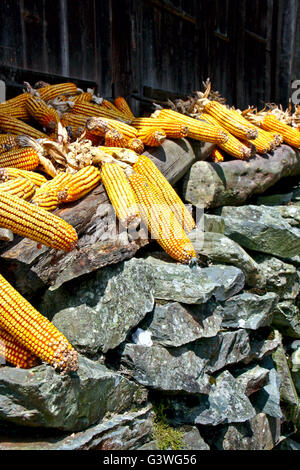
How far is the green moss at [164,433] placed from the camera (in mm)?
3227

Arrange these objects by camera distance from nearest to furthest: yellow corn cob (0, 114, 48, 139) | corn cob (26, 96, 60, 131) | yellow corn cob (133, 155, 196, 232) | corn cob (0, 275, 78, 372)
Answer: corn cob (0, 275, 78, 372)
yellow corn cob (133, 155, 196, 232)
yellow corn cob (0, 114, 48, 139)
corn cob (26, 96, 60, 131)

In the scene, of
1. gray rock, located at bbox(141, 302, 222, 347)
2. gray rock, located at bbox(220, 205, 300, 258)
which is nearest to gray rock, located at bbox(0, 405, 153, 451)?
gray rock, located at bbox(141, 302, 222, 347)

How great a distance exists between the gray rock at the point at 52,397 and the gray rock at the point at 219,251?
6.00 ft

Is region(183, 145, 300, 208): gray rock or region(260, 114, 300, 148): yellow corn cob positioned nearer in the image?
region(183, 145, 300, 208): gray rock

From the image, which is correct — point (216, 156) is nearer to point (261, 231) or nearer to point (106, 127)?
point (261, 231)

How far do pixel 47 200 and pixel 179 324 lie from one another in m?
1.42

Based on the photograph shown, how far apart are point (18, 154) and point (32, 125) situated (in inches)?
50.7

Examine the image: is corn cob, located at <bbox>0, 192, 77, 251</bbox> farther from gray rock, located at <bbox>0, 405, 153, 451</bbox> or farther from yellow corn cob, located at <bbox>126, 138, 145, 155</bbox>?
yellow corn cob, located at <bbox>126, 138, 145, 155</bbox>

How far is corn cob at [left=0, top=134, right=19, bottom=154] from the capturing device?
4.20m

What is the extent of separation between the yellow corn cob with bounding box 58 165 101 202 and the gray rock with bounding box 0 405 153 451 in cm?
175

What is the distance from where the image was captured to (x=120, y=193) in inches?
160

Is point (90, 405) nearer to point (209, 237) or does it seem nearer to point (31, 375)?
point (31, 375)

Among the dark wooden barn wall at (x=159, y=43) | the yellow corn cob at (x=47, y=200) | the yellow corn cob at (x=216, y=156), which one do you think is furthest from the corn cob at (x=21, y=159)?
the yellow corn cob at (x=216, y=156)

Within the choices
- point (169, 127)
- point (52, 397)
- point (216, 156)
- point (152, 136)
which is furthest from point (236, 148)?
point (52, 397)
